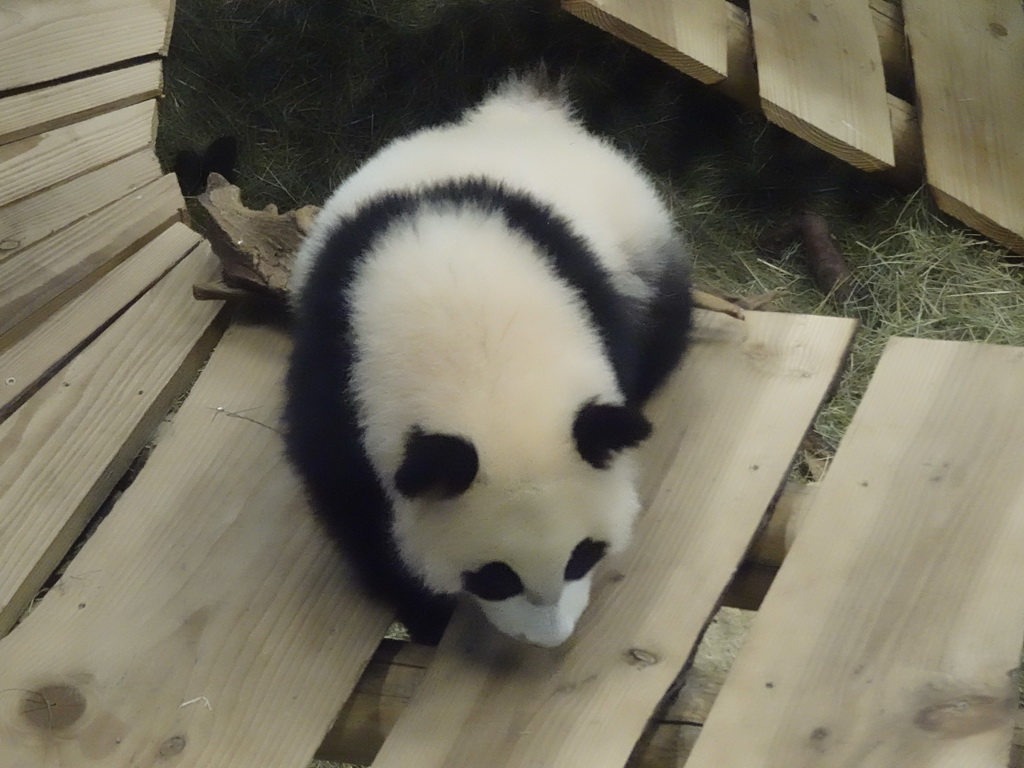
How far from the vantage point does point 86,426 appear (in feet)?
7.59

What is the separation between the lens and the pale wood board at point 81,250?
8.21 feet

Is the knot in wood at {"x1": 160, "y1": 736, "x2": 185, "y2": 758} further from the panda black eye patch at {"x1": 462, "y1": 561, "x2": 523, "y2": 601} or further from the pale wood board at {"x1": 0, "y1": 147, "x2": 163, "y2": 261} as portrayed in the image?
the pale wood board at {"x1": 0, "y1": 147, "x2": 163, "y2": 261}

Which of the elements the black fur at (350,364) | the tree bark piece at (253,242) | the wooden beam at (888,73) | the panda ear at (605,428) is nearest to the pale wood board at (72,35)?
the tree bark piece at (253,242)

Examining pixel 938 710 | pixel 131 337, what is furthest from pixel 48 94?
pixel 938 710

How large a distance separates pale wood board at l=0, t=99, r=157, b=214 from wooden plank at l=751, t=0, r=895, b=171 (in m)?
2.05

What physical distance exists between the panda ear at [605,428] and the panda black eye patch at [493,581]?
0.25 metres

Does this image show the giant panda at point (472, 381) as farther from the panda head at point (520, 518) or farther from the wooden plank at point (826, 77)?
the wooden plank at point (826, 77)

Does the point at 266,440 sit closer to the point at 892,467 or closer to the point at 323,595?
the point at 323,595

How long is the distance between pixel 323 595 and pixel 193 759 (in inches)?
15.6

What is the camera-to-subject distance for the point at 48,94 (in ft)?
9.58

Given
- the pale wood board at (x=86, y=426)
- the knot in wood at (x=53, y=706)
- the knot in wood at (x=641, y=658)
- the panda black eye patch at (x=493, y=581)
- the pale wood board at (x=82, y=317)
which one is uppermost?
the panda black eye patch at (x=493, y=581)

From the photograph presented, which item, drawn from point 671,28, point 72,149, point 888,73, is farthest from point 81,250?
point 888,73

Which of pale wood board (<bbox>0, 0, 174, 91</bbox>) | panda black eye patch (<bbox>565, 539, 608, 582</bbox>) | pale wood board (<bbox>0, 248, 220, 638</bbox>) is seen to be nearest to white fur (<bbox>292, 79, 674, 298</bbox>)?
pale wood board (<bbox>0, 248, 220, 638</bbox>)

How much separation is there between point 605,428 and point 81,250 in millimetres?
1750
